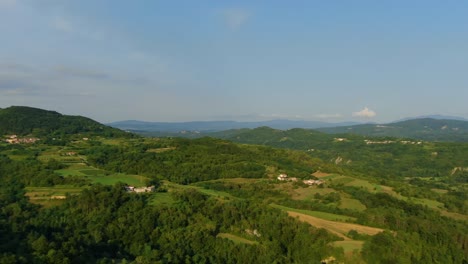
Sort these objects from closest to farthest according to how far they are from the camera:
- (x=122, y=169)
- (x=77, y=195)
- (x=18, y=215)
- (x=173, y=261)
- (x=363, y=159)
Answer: (x=173, y=261)
(x=18, y=215)
(x=77, y=195)
(x=122, y=169)
(x=363, y=159)

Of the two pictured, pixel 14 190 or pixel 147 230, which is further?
pixel 14 190

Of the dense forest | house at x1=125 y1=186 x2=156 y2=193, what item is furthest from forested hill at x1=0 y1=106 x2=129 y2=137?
house at x1=125 y1=186 x2=156 y2=193

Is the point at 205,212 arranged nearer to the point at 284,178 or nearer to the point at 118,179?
the point at 118,179

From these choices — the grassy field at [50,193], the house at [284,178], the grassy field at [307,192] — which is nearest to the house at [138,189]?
the grassy field at [50,193]

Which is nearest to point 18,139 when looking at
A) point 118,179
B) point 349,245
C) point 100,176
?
point 100,176

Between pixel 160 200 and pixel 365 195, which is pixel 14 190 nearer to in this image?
pixel 160 200

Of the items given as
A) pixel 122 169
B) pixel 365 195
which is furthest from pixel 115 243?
pixel 365 195
